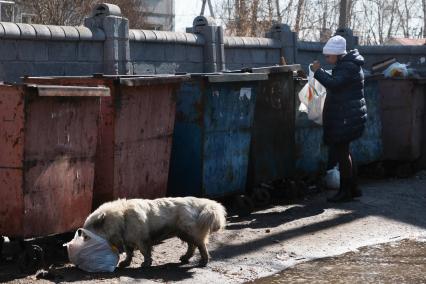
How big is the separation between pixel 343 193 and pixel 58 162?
13.9ft

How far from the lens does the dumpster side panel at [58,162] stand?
6.02 m

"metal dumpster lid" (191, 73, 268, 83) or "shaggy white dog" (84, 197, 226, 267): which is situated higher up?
"metal dumpster lid" (191, 73, 268, 83)

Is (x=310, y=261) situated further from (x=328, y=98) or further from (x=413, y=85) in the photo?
(x=413, y=85)

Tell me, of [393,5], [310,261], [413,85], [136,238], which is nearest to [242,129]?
[310,261]

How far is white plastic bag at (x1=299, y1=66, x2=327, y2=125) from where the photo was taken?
9531 millimetres

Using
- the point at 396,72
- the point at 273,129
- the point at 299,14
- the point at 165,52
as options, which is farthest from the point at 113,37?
the point at 299,14

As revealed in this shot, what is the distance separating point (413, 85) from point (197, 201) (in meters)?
6.32

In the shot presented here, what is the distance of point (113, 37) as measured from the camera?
1080 cm

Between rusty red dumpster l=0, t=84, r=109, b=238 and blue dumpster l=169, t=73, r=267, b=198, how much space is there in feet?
6.07

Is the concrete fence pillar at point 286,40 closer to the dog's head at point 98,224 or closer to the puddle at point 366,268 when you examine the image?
the puddle at point 366,268

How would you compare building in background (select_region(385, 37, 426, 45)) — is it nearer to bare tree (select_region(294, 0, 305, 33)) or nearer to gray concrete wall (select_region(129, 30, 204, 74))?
bare tree (select_region(294, 0, 305, 33))

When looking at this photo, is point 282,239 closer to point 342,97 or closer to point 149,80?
point 149,80

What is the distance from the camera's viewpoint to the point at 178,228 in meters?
6.28

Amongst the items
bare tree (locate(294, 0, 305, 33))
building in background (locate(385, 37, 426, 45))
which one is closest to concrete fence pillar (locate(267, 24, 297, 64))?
bare tree (locate(294, 0, 305, 33))
